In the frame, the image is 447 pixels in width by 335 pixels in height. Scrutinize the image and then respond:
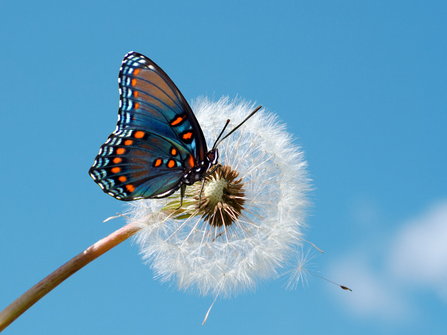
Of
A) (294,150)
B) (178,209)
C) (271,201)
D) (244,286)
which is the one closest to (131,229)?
(178,209)

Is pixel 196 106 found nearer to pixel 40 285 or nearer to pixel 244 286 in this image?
pixel 244 286

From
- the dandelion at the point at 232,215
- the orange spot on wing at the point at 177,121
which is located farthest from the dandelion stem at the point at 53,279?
the orange spot on wing at the point at 177,121

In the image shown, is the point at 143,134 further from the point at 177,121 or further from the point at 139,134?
the point at 177,121

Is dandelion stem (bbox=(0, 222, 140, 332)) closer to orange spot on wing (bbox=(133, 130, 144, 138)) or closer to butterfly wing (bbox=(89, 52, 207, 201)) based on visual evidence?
butterfly wing (bbox=(89, 52, 207, 201))

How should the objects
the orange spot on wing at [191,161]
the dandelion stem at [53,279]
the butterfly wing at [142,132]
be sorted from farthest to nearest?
the orange spot on wing at [191,161]
the butterfly wing at [142,132]
the dandelion stem at [53,279]

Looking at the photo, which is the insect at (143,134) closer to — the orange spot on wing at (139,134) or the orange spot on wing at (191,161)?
the orange spot on wing at (139,134)

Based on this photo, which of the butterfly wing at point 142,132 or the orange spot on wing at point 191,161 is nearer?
the butterfly wing at point 142,132

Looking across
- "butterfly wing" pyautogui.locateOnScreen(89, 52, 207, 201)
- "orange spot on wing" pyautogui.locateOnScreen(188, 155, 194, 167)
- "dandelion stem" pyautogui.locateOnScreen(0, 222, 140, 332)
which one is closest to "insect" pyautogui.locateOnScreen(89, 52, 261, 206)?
"butterfly wing" pyautogui.locateOnScreen(89, 52, 207, 201)
